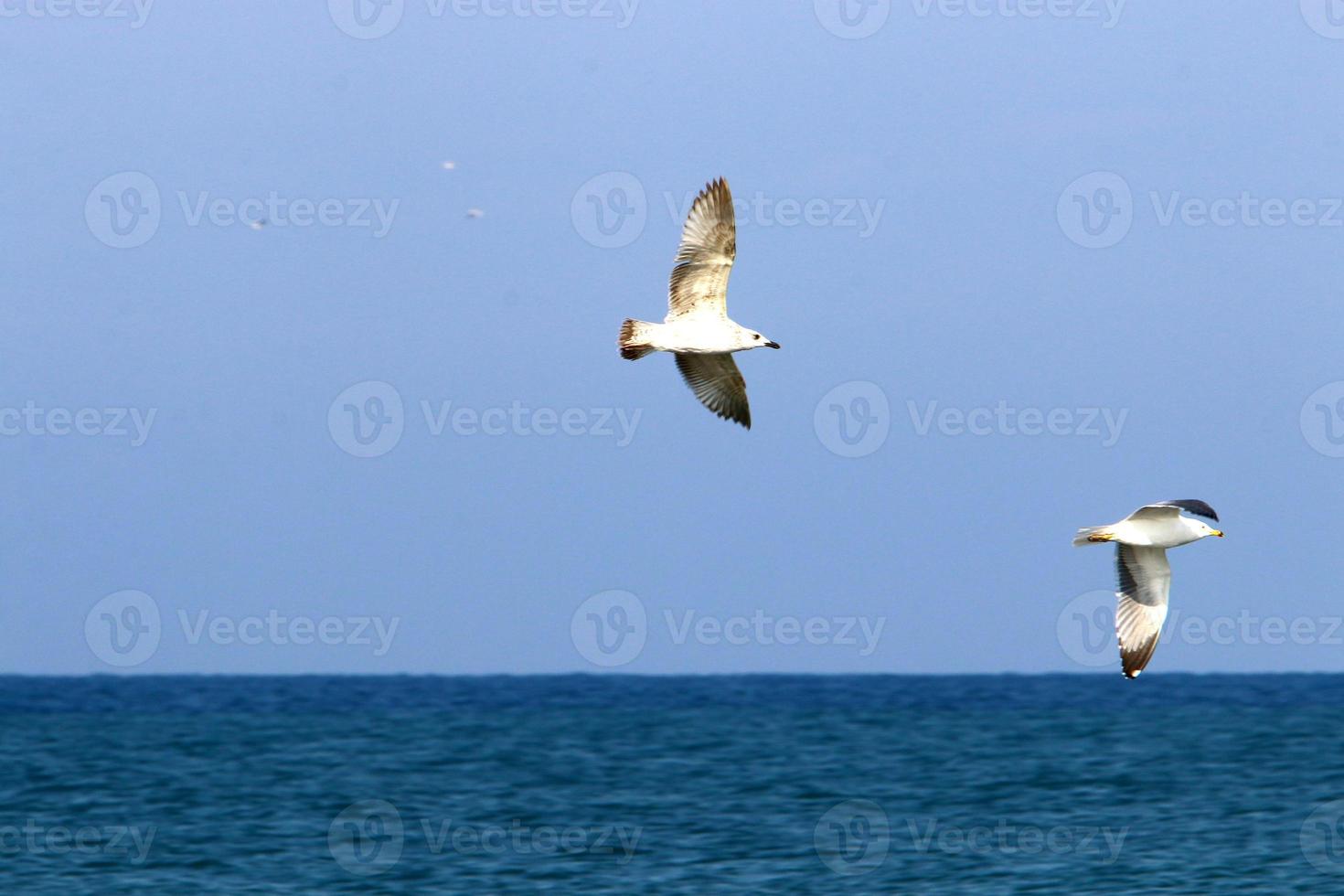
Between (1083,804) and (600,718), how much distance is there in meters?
35.0

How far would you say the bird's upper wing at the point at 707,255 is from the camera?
725 inches

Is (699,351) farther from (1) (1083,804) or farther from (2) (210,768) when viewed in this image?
(2) (210,768)

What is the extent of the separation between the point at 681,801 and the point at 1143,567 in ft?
67.2

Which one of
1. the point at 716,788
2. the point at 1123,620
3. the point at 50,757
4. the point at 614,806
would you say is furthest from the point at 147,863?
the point at 50,757

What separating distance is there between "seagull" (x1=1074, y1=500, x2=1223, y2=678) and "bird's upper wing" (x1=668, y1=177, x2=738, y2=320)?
4.40 meters

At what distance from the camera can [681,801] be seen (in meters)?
37.1

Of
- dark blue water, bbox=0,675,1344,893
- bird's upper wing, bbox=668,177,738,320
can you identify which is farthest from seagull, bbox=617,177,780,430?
dark blue water, bbox=0,675,1344,893

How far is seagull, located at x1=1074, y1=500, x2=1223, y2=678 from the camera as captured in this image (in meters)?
17.2

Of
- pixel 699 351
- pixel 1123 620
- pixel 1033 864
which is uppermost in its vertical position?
pixel 699 351

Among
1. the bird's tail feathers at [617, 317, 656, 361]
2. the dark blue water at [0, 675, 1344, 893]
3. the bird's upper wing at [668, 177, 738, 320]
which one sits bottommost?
the dark blue water at [0, 675, 1344, 893]

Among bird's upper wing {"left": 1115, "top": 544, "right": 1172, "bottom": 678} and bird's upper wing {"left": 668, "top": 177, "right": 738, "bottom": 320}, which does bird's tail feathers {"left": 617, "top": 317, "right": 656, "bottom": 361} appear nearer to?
bird's upper wing {"left": 668, "top": 177, "right": 738, "bottom": 320}

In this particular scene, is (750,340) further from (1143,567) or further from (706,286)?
(1143,567)

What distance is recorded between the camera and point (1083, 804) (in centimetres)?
3691

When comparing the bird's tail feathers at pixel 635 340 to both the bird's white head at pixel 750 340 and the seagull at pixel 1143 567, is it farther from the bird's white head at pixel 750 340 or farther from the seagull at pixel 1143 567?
the seagull at pixel 1143 567
